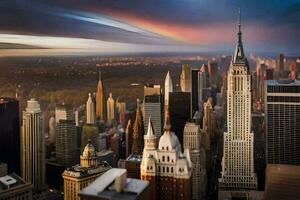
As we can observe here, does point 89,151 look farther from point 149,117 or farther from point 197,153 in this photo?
point 197,153

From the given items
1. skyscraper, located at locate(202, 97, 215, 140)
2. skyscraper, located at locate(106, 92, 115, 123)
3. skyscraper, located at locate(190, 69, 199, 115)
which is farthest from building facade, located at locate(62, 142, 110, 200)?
skyscraper, located at locate(202, 97, 215, 140)

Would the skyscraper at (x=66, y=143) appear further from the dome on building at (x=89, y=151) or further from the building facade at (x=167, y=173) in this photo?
the building facade at (x=167, y=173)

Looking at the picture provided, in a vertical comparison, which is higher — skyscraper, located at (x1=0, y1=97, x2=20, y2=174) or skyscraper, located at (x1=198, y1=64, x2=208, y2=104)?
skyscraper, located at (x1=198, y1=64, x2=208, y2=104)

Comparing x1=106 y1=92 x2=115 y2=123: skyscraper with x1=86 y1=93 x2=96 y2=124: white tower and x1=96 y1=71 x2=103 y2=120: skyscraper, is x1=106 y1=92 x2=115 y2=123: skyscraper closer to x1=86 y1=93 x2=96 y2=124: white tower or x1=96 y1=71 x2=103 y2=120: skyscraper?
x1=96 y1=71 x2=103 y2=120: skyscraper

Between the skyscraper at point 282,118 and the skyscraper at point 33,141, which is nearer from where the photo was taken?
the skyscraper at point 33,141

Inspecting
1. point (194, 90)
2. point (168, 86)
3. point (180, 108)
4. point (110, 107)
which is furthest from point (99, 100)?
point (194, 90)

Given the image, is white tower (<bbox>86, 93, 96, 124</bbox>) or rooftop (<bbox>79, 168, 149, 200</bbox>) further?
white tower (<bbox>86, 93, 96, 124</bbox>)

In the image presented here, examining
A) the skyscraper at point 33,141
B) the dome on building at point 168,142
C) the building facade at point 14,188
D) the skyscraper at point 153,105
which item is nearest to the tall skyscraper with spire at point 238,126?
the skyscraper at point 153,105
